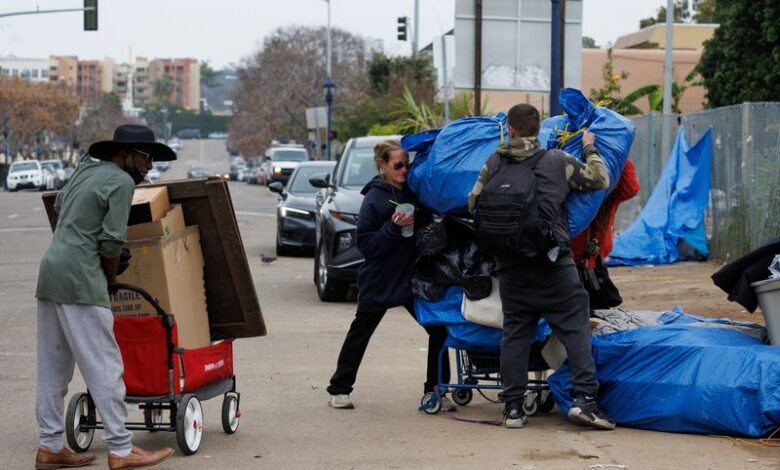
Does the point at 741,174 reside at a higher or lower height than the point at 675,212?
higher

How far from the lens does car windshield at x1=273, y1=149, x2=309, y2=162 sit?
5628 centimetres

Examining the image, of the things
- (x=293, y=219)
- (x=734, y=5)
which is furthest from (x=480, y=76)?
(x=734, y=5)

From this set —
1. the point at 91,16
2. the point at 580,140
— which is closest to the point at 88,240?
the point at 580,140

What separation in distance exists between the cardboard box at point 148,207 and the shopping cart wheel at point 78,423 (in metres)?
1.02

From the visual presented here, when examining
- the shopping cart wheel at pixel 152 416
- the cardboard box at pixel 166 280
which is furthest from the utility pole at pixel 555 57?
the shopping cart wheel at pixel 152 416

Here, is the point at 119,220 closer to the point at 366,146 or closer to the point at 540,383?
the point at 540,383

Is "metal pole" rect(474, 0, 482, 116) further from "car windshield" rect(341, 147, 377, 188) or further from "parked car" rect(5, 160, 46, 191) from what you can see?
"parked car" rect(5, 160, 46, 191)

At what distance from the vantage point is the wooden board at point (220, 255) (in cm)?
755

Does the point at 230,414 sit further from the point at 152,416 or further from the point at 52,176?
the point at 52,176

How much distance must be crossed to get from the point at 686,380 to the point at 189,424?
2.77 m

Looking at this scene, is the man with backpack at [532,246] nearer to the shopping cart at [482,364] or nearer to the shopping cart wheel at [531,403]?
the shopping cart at [482,364]

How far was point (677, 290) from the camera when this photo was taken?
15.3 metres

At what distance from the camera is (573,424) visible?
7.91 m

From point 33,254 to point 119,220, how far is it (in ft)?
55.4
